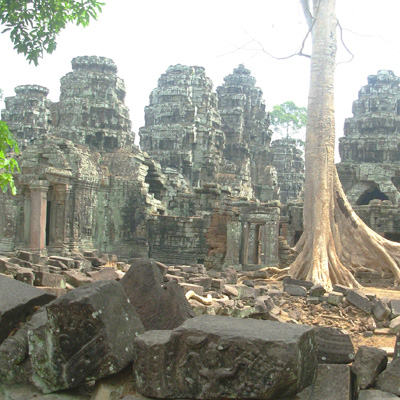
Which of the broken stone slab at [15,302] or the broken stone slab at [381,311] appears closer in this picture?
the broken stone slab at [15,302]

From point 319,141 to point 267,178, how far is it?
25642 millimetres

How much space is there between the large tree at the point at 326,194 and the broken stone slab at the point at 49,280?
6095 millimetres

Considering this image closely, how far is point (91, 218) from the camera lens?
1809 centimetres

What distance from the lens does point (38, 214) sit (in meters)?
15.7

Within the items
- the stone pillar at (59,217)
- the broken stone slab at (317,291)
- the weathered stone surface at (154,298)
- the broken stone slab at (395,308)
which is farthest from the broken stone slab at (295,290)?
the stone pillar at (59,217)

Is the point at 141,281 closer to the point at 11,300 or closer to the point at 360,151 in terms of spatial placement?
the point at 11,300

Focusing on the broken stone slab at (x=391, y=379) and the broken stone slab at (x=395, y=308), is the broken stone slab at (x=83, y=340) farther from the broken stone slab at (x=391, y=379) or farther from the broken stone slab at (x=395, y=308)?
the broken stone slab at (x=395, y=308)

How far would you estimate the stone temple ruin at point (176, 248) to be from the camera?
3.12m

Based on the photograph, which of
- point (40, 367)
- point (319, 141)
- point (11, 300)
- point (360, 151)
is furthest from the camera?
point (360, 151)

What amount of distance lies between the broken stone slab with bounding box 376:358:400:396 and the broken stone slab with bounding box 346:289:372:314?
4.30 metres

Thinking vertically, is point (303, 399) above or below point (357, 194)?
below

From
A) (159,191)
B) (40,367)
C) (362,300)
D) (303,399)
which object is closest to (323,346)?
(303,399)

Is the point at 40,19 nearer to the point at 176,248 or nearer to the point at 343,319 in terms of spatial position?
the point at 343,319

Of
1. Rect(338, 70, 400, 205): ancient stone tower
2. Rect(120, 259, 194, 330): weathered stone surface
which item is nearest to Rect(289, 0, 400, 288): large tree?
Rect(120, 259, 194, 330): weathered stone surface
